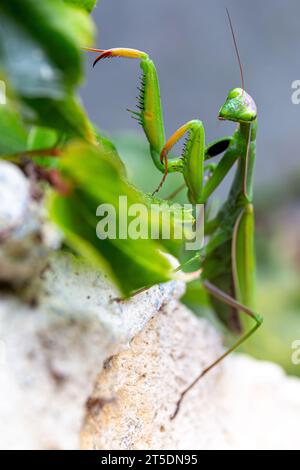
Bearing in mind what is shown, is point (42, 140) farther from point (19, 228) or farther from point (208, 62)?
point (208, 62)

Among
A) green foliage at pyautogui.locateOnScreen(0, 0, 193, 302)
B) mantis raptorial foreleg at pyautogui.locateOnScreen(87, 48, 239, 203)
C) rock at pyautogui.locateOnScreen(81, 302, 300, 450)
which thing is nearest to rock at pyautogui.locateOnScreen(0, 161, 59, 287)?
green foliage at pyautogui.locateOnScreen(0, 0, 193, 302)

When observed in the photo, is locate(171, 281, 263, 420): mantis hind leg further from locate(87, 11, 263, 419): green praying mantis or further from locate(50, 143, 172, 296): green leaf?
locate(50, 143, 172, 296): green leaf

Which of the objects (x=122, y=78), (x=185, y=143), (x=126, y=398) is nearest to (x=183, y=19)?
(x=122, y=78)

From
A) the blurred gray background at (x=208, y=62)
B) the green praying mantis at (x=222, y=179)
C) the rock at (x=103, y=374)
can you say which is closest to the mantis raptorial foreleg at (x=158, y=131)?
the green praying mantis at (x=222, y=179)

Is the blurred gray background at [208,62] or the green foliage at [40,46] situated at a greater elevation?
the green foliage at [40,46]

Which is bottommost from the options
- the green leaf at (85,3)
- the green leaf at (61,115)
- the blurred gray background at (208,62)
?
the blurred gray background at (208,62)

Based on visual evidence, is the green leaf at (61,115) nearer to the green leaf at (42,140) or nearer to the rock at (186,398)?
the green leaf at (42,140)

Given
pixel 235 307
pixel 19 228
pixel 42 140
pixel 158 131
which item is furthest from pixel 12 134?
pixel 235 307
